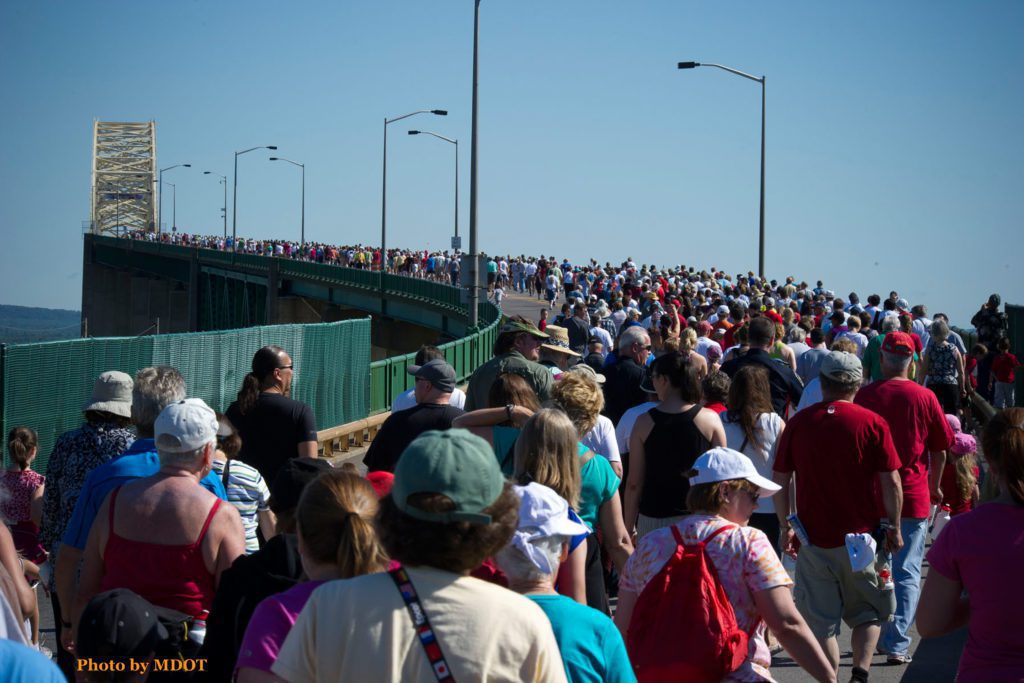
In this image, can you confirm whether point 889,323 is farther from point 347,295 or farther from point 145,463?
point 347,295

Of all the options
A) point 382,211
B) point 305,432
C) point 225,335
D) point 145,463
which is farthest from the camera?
point 382,211

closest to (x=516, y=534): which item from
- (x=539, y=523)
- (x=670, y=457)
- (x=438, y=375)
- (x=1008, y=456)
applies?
(x=539, y=523)

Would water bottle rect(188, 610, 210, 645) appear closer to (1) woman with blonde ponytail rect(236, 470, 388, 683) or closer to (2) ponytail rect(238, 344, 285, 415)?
(1) woman with blonde ponytail rect(236, 470, 388, 683)

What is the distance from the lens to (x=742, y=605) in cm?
401

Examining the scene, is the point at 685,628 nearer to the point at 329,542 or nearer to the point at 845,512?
the point at 329,542

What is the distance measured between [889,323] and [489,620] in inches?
385

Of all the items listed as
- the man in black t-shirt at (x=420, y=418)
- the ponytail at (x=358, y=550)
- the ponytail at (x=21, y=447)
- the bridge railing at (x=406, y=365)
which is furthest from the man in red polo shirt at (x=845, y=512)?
the bridge railing at (x=406, y=365)

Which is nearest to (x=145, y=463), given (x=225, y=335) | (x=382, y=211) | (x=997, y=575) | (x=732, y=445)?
(x=997, y=575)

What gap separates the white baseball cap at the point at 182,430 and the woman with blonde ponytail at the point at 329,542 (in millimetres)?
1176

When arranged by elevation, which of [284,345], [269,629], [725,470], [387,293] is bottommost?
[387,293]

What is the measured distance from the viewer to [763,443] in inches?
287

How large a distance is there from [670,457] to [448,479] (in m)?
3.93

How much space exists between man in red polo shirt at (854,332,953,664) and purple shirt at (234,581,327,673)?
470 cm

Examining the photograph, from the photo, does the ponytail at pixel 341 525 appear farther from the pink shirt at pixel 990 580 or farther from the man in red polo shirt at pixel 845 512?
the man in red polo shirt at pixel 845 512
